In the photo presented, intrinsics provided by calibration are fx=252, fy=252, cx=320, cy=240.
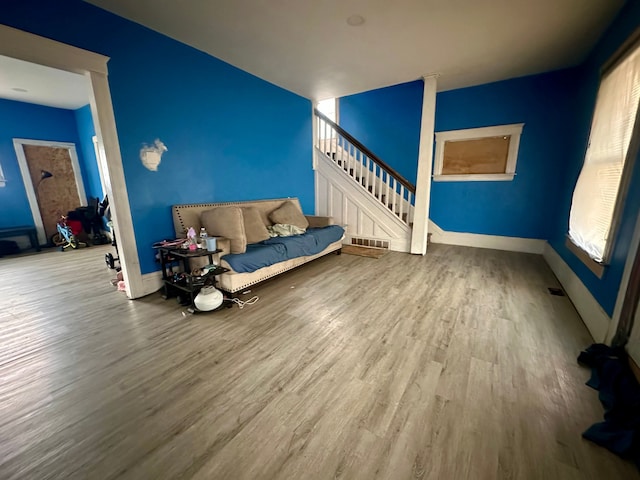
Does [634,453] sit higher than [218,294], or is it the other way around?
[218,294]

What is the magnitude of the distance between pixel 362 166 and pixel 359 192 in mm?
532

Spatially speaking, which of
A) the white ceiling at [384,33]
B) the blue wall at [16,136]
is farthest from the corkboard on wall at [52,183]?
the white ceiling at [384,33]

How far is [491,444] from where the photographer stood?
112cm

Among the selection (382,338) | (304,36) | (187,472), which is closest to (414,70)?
(304,36)

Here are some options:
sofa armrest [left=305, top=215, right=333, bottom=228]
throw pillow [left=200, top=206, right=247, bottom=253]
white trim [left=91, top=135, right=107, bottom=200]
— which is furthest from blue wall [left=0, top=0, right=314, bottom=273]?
sofa armrest [left=305, top=215, right=333, bottom=228]

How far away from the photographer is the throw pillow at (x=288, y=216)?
3766mm

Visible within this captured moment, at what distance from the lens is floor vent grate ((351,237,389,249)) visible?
447 centimetres

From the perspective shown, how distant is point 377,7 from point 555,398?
122 inches

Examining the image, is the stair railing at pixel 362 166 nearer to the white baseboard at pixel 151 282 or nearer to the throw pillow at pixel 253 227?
the throw pillow at pixel 253 227

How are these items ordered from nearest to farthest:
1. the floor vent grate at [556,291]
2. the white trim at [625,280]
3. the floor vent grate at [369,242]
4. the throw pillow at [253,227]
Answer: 1. the white trim at [625,280]
2. the floor vent grate at [556,291]
3. the throw pillow at [253,227]
4. the floor vent grate at [369,242]

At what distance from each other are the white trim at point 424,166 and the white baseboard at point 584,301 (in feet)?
5.35

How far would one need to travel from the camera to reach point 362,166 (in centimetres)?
462

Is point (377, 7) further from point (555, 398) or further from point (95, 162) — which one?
point (95, 162)

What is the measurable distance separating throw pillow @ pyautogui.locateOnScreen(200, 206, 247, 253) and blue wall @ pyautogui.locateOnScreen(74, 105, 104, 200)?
4519 millimetres
